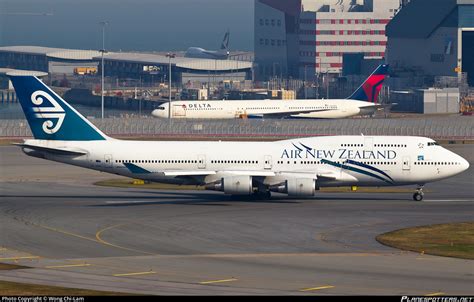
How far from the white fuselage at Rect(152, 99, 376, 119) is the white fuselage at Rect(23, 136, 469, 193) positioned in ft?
289

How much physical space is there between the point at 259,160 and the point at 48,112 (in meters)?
15.7

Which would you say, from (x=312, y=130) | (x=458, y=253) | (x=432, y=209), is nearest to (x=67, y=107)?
(x=432, y=209)

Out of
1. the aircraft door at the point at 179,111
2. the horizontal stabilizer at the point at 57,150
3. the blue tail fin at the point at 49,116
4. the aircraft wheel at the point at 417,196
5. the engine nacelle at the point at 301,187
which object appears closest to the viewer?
the engine nacelle at the point at 301,187

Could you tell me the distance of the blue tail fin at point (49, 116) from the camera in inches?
3226

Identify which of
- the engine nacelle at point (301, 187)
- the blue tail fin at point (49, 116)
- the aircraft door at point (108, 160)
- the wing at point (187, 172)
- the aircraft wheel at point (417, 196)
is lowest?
the aircraft wheel at point (417, 196)

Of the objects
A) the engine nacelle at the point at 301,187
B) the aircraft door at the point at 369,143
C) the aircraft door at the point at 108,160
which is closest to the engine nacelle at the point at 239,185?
the engine nacelle at the point at 301,187

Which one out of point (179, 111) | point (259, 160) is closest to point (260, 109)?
point (179, 111)

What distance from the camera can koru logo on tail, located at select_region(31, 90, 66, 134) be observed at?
82.0 m

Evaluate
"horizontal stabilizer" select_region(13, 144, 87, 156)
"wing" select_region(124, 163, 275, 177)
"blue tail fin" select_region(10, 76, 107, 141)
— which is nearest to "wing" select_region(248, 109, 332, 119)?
"blue tail fin" select_region(10, 76, 107, 141)

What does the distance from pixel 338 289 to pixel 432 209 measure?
101 ft

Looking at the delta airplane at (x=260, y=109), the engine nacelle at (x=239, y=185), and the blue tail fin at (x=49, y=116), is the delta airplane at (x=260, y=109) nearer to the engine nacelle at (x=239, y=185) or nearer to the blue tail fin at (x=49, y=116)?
the blue tail fin at (x=49, y=116)

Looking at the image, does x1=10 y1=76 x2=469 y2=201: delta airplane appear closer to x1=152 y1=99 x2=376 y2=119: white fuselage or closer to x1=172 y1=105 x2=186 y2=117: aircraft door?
x1=172 y1=105 x2=186 y2=117: aircraft door

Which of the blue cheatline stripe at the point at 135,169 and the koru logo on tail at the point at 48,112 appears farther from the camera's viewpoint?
the koru logo on tail at the point at 48,112

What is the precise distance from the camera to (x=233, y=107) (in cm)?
17112
